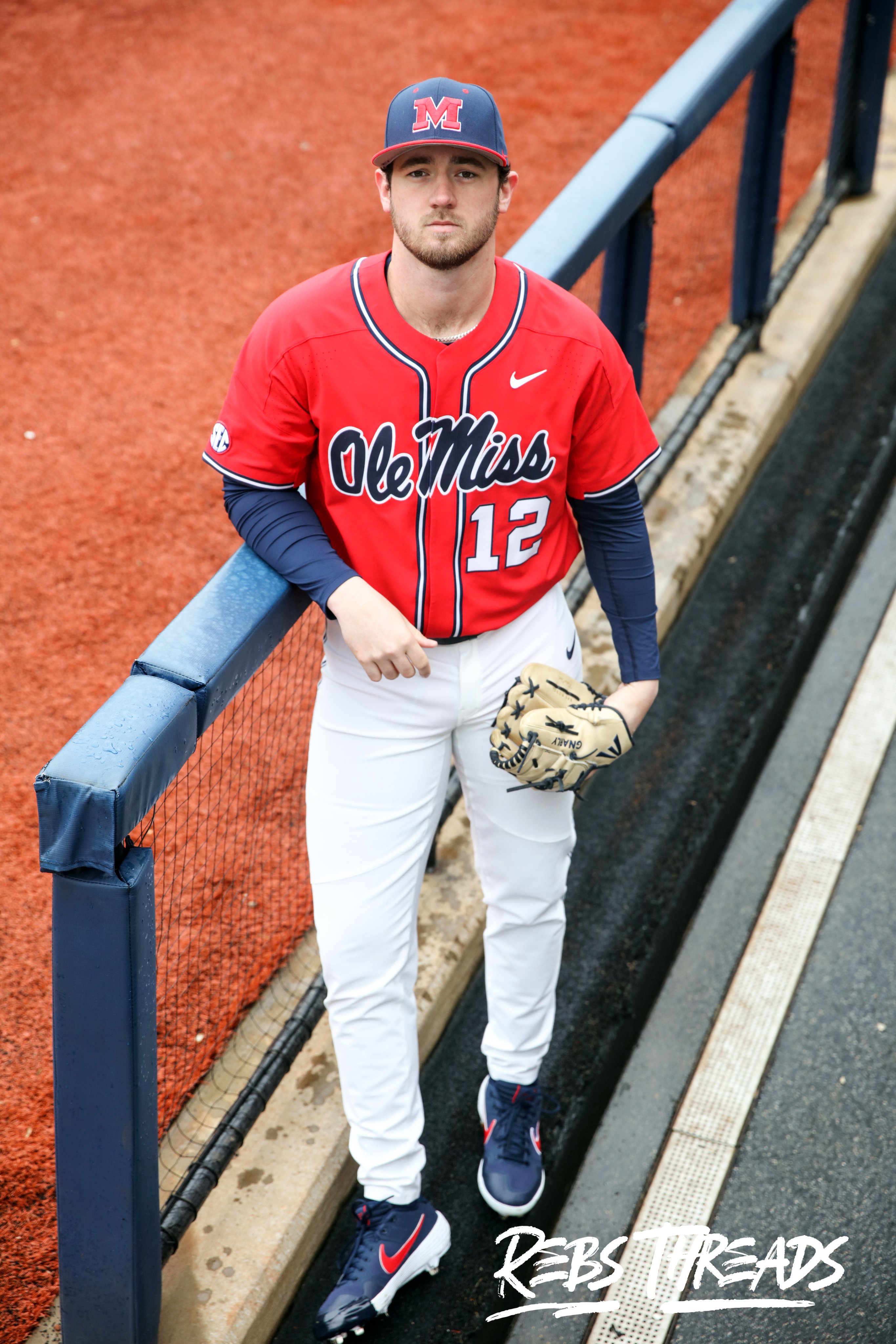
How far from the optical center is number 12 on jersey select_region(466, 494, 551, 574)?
1966 millimetres

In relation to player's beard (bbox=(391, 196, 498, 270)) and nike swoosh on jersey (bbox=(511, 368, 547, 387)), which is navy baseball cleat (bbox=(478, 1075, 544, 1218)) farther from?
player's beard (bbox=(391, 196, 498, 270))

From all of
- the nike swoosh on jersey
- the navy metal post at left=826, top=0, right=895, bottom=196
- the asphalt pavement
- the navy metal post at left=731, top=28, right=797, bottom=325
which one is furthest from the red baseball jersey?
the navy metal post at left=826, top=0, right=895, bottom=196

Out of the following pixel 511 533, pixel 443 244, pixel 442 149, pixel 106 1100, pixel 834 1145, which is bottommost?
pixel 834 1145

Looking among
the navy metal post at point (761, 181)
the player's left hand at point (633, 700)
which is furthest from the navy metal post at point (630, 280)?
the player's left hand at point (633, 700)

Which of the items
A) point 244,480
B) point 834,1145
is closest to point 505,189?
point 244,480

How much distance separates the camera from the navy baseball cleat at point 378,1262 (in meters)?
2.19

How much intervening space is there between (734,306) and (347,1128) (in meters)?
2.95

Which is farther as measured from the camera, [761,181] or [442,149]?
[761,181]

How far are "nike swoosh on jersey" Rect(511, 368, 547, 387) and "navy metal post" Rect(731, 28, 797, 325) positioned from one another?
2366 millimetres

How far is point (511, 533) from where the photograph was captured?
1997mm

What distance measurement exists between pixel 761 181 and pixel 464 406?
255 centimetres

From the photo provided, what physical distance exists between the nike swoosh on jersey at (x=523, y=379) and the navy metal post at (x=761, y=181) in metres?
2.37

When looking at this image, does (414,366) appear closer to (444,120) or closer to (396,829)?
(444,120)

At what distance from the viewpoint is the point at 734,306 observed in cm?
421
